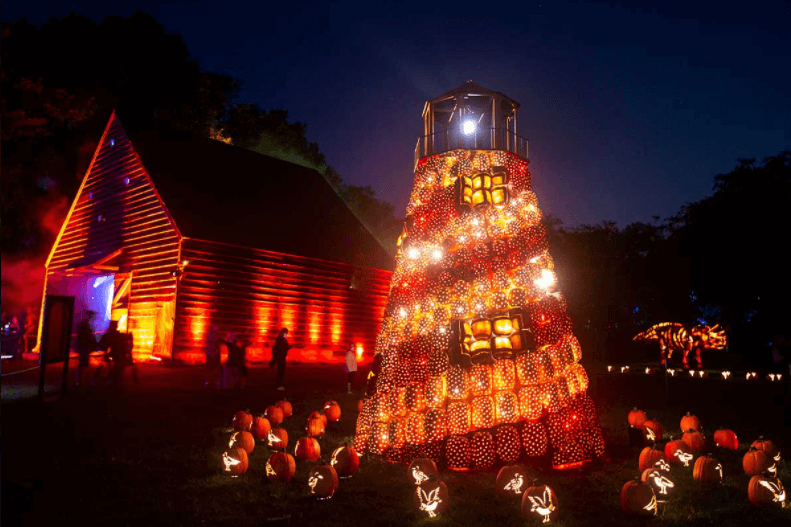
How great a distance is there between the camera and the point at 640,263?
3759 cm

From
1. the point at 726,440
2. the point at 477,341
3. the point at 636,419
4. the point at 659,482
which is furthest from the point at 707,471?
the point at 477,341

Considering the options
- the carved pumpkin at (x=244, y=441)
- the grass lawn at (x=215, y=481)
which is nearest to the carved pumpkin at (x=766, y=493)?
the grass lawn at (x=215, y=481)

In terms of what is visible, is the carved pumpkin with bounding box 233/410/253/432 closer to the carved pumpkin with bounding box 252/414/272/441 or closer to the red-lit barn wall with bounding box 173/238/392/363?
the carved pumpkin with bounding box 252/414/272/441

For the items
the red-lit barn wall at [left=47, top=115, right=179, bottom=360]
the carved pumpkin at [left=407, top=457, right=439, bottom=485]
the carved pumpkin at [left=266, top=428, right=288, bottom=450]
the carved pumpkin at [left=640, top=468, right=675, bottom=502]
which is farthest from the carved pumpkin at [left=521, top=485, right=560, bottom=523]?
the red-lit barn wall at [left=47, top=115, right=179, bottom=360]

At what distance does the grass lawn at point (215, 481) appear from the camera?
Answer: 18.2ft

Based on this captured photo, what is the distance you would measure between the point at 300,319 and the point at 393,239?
24.4 metres

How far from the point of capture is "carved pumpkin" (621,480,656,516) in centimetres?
562

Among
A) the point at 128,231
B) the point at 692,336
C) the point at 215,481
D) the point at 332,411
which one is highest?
the point at 128,231

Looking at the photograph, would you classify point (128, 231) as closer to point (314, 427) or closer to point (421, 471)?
point (314, 427)

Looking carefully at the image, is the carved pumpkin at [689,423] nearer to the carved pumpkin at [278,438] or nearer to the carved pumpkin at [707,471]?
the carved pumpkin at [707,471]

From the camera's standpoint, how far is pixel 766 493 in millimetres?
5902

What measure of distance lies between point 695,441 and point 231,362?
10129mm

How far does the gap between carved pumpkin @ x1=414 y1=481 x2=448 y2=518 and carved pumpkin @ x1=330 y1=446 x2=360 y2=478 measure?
1.39 meters

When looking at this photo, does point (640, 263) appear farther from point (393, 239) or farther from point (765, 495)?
point (765, 495)
